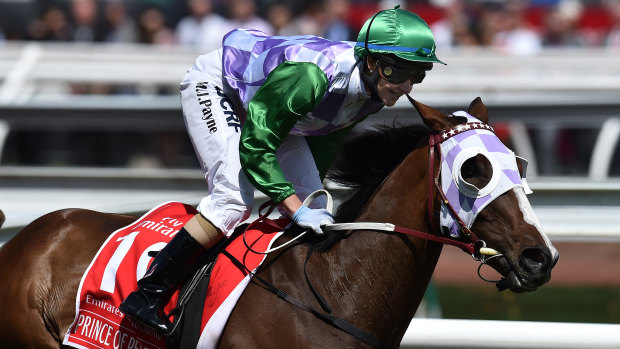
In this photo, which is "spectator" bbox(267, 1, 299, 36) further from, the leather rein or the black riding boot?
the leather rein

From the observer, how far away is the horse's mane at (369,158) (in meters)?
3.50

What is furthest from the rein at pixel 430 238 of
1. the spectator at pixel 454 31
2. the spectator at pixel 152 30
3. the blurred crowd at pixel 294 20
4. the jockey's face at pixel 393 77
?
the spectator at pixel 152 30

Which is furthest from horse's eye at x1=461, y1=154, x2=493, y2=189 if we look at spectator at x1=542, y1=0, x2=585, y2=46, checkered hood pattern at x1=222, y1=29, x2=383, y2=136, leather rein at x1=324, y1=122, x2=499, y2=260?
spectator at x1=542, y1=0, x2=585, y2=46

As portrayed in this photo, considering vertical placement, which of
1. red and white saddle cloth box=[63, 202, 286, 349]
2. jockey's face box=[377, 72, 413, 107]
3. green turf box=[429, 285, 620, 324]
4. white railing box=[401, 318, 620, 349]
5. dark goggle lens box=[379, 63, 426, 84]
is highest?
dark goggle lens box=[379, 63, 426, 84]

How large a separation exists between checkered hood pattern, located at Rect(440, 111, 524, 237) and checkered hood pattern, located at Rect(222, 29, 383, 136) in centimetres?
42

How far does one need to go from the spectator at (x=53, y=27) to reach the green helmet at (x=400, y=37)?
7471 mm

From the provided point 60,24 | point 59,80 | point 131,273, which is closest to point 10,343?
point 131,273

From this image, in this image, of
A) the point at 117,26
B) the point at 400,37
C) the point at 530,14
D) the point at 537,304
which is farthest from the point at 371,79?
the point at 530,14

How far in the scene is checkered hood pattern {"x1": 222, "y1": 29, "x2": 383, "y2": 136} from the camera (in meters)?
3.42

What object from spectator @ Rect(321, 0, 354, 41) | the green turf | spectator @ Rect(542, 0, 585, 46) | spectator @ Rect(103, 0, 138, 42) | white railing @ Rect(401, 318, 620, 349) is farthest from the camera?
spectator @ Rect(103, 0, 138, 42)

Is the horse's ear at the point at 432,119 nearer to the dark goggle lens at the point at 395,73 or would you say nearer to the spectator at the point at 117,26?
the dark goggle lens at the point at 395,73

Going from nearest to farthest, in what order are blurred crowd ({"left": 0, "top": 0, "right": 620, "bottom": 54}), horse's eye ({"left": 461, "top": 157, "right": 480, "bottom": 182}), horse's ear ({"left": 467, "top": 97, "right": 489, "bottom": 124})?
horse's eye ({"left": 461, "top": 157, "right": 480, "bottom": 182})
horse's ear ({"left": 467, "top": 97, "right": 489, "bottom": 124})
blurred crowd ({"left": 0, "top": 0, "right": 620, "bottom": 54})

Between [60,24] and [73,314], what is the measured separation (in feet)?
23.3

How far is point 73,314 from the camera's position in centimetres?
369
